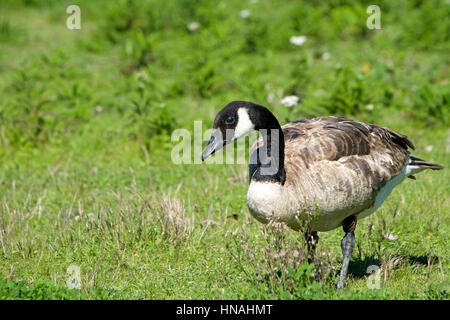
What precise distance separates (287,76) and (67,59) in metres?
3.75

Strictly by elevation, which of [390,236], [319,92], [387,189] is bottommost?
[390,236]

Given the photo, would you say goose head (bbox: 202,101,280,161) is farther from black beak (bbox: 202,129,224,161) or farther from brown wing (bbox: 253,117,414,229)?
brown wing (bbox: 253,117,414,229)

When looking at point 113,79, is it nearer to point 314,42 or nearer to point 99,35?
point 99,35

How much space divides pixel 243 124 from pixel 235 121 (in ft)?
0.23

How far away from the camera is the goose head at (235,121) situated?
15.4 feet

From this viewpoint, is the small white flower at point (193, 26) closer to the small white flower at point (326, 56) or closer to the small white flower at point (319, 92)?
the small white flower at point (326, 56)

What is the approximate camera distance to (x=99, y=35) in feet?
38.7

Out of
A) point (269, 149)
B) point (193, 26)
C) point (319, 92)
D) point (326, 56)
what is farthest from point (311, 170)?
point (193, 26)

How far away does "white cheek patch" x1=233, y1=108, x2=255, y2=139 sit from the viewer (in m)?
4.71

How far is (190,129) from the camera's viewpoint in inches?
317

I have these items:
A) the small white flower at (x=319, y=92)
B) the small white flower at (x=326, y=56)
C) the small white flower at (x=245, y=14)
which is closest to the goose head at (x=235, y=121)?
the small white flower at (x=319, y=92)

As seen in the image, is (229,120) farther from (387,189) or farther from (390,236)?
(390,236)

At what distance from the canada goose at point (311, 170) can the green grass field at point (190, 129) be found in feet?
0.91

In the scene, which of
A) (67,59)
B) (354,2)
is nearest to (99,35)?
(67,59)
